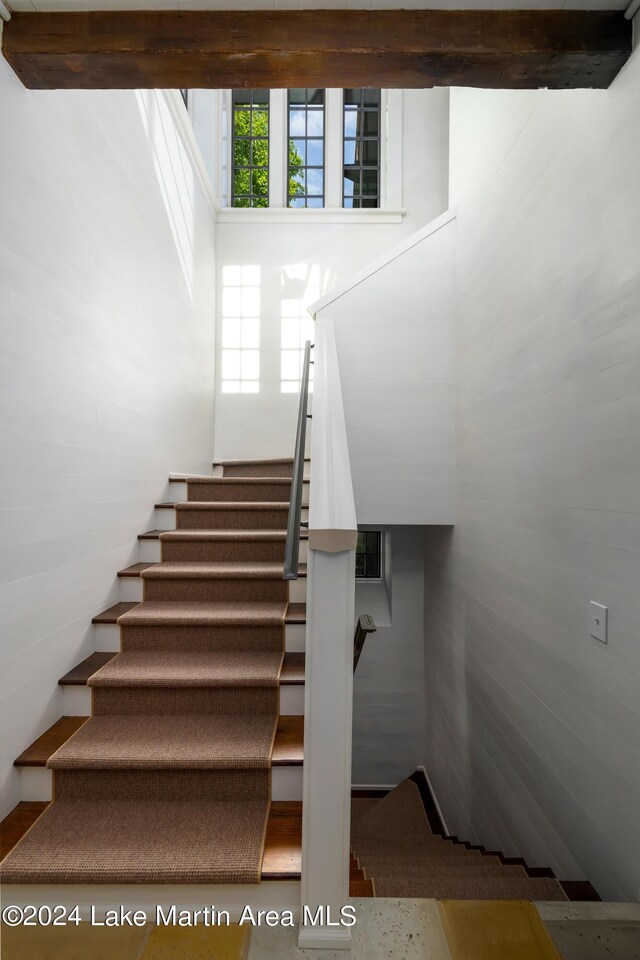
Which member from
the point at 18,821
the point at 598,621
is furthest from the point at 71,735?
the point at 598,621

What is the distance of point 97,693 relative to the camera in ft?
6.48

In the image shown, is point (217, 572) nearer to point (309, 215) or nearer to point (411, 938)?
point (411, 938)

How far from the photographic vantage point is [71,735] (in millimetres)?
1823

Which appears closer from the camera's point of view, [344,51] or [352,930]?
[352,930]

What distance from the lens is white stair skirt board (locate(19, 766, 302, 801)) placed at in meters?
1.66

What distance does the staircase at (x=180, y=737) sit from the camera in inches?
57.3

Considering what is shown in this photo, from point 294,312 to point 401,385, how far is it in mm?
1843

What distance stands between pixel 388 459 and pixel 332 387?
4.38 ft

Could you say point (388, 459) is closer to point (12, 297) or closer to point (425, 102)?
point (12, 297)

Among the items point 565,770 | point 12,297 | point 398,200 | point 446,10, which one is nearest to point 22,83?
point 12,297

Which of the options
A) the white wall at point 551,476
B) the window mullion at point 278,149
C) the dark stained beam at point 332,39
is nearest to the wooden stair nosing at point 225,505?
the white wall at point 551,476

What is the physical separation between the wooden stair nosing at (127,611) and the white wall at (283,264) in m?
2.48

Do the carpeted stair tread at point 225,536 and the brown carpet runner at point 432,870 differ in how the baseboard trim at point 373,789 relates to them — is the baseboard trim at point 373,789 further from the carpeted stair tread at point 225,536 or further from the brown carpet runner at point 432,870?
the carpeted stair tread at point 225,536

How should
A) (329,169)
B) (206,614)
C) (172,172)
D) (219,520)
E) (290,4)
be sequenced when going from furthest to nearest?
(329,169)
(172,172)
(219,520)
(206,614)
(290,4)
